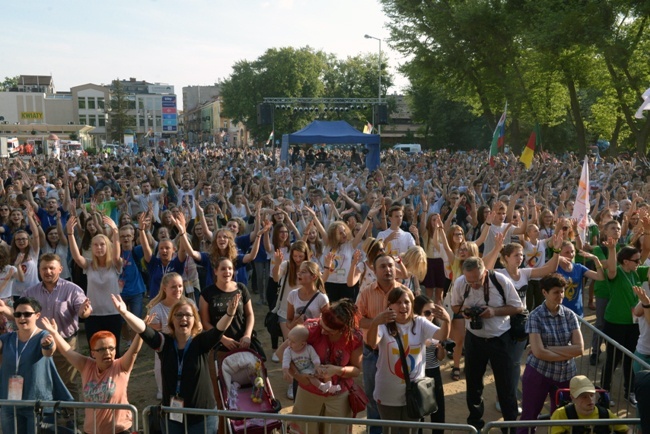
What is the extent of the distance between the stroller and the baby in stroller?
58 centimetres

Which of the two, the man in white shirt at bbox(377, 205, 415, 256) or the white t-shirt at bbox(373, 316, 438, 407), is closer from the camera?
the white t-shirt at bbox(373, 316, 438, 407)

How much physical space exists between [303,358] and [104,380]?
4.48 ft

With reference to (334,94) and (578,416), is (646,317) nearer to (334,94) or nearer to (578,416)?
(578,416)

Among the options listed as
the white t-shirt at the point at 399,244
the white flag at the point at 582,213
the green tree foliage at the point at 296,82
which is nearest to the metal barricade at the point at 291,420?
the white t-shirt at the point at 399,244

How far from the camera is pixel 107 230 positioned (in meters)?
8.28

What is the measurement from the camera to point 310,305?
5668 mm

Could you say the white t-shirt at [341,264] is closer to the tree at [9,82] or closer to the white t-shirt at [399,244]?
the white t-shirt at [399,244]

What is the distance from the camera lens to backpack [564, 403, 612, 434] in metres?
4.27

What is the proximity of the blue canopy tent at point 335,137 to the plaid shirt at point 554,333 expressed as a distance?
1949 centimetres

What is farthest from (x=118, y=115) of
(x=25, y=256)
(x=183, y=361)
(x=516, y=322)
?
(x=183, y=361)

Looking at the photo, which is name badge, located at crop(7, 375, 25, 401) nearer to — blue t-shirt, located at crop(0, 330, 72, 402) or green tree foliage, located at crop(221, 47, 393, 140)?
blue t-shirt, located at crop(0, 330, 72, 402)

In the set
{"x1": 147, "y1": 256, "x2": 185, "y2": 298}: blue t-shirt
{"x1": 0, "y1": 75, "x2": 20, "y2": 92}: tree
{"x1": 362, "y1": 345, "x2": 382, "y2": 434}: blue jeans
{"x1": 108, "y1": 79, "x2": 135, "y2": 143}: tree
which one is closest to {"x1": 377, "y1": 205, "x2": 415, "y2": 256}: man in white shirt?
{"x1": 147, "y1": 256, "x2": 185, "y2": 298}: blue t-shirt

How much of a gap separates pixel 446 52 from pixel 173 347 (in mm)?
33781

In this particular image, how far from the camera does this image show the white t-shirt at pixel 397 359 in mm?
4652
